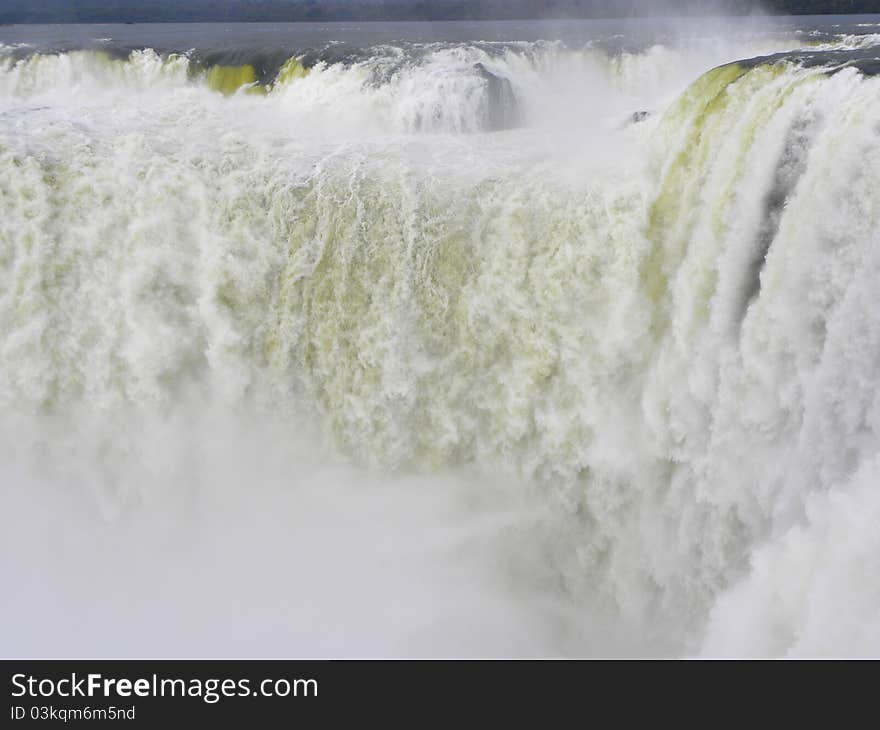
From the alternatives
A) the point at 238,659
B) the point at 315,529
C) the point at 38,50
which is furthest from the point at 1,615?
the point at 38,50

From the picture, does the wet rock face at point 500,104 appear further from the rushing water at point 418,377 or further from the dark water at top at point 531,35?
the dark water at top at point 531,35

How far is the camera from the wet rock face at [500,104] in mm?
11398

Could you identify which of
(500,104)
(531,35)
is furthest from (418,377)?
(531,35)

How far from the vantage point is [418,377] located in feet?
25.4

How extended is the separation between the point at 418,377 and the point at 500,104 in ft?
17.4

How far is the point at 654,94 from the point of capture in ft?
46.9

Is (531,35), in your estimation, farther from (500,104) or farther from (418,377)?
(418,377)

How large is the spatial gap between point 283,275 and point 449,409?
199 centimetres

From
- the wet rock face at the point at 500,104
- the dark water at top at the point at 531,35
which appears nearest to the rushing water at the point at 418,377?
the wet rock face at the point at 500,104

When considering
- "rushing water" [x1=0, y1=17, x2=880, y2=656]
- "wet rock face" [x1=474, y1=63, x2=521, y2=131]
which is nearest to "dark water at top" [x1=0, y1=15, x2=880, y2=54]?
"wet rock face" [x1=474, y1=63, x2=521, y2=131]

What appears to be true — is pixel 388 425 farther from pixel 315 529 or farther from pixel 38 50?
pixel 38 50

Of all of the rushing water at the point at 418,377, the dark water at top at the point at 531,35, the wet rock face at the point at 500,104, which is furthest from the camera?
the dark water at top at the point at 531,35

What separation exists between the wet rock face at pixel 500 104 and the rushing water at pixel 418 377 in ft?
7.00

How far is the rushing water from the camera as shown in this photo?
6.20 m
